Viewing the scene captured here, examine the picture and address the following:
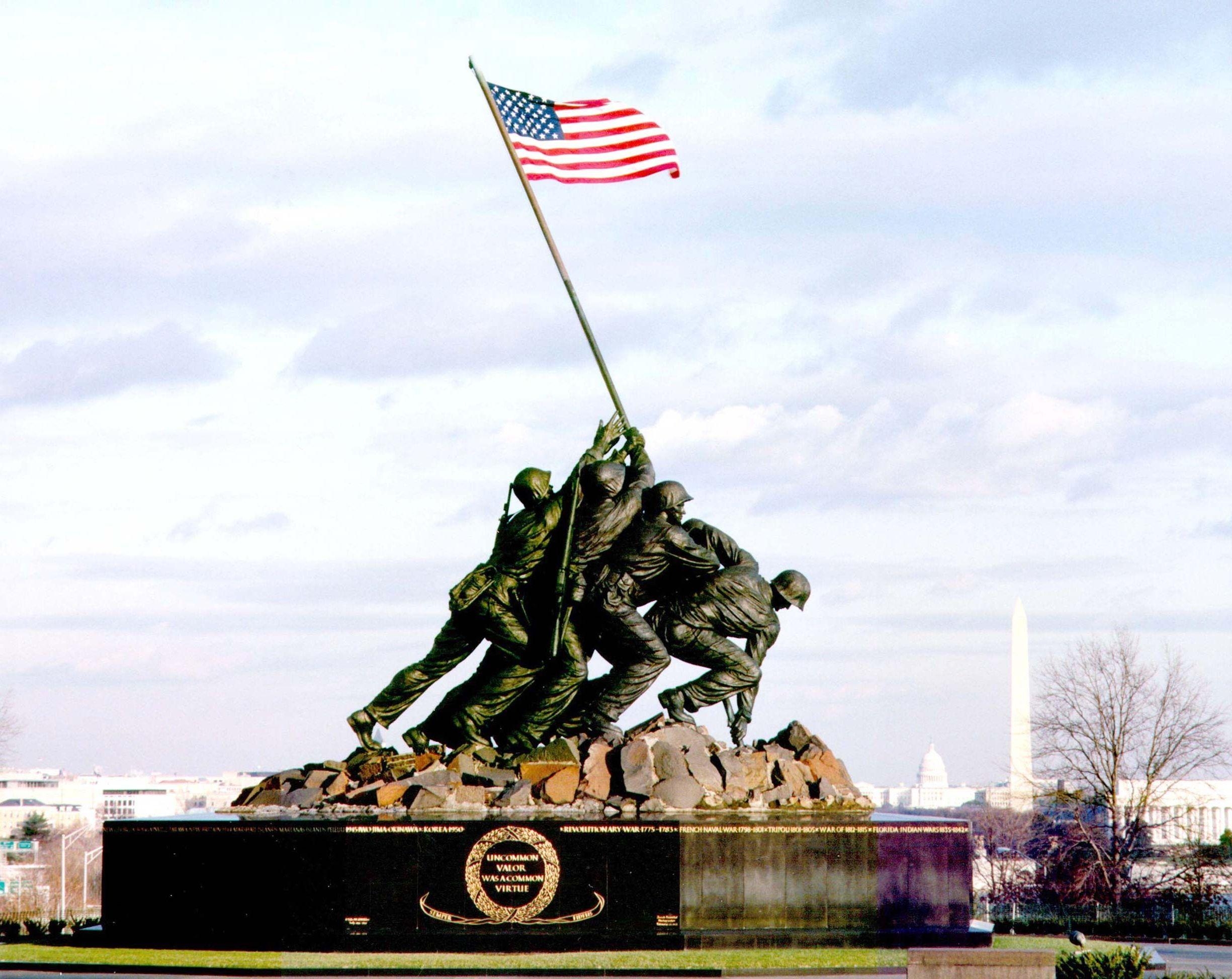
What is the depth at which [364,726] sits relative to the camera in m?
20.2

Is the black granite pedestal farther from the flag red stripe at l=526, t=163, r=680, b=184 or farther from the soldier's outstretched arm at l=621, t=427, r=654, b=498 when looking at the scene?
the flag red stripe at l=526, t=163, r=680, b=184

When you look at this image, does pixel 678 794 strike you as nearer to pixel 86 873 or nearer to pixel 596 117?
pixel 596 117

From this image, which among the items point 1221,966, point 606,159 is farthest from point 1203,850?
point 606,159

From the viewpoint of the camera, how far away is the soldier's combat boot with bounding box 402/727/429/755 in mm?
19938

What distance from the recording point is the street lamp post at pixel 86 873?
46750 millimetres

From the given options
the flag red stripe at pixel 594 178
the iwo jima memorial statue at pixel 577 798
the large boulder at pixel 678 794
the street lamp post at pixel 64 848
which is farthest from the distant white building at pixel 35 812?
the large boulder at pixel 678 794

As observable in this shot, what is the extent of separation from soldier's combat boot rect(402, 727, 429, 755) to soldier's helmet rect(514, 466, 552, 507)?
2.78 metres

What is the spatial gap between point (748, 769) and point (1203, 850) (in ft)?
49.3

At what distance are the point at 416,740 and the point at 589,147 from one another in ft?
22.4

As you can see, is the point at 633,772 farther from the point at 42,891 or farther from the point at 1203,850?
the point at 42,891

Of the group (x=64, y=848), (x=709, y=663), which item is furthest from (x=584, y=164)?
(x=64, y=848)

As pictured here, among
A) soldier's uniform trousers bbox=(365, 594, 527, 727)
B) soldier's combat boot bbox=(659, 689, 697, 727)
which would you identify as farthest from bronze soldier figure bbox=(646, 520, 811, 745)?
soldier's uniform trousers bbox=(365, 594, 527, 727)

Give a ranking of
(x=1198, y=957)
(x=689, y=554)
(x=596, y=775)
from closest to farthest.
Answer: (x=596, y=775) → (x=689, y=554) → (x=1198, y=957)

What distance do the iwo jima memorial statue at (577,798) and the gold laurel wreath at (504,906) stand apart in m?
0.02
